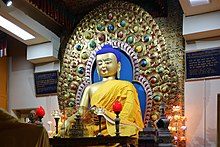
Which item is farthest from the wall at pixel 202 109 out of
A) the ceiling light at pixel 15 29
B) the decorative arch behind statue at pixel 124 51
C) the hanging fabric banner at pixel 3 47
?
the hanging fabric banner at pixel 3 47

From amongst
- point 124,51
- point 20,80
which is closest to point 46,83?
point 20,80

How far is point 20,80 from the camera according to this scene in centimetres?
703

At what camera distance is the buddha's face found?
5.65 meters

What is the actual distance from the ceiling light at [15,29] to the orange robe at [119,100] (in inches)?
67.4

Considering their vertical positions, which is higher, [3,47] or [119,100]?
[3,47]

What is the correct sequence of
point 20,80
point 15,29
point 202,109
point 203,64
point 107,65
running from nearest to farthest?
point 202,109 < point 203,64 < point 107,65 < point 15,29 < point 20,80

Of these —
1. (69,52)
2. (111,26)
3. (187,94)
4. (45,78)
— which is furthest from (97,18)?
(187,94)

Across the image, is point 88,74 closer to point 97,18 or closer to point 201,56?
point 97,18

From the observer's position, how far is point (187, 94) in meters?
5.31

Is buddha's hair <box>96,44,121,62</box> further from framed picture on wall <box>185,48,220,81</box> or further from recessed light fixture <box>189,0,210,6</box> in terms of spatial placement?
recessed light fixture <box>189,0,210,6</box>

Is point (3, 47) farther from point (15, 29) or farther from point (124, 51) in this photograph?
point (124, 51)

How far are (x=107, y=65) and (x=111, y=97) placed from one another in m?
0.61

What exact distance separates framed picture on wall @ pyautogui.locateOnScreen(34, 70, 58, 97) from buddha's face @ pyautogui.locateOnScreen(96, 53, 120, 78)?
46.3 inches

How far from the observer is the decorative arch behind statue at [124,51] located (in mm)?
5297
